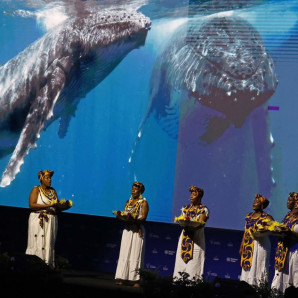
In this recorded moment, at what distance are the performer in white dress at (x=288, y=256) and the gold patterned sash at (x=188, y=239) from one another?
102cm

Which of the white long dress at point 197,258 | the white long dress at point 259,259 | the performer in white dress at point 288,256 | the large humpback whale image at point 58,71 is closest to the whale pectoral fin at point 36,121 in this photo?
the large humpback whale image at point 58,71

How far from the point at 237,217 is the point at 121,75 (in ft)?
8.14

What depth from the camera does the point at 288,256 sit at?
8.88 m

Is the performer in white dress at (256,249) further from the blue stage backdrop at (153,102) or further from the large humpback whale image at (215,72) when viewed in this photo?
the large humpback whale image at (215,72)

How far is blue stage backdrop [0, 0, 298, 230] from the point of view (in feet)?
33.9

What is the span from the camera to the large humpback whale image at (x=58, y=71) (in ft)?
37.2

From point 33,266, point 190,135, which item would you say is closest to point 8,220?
point 190,135

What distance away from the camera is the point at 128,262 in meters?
9.71

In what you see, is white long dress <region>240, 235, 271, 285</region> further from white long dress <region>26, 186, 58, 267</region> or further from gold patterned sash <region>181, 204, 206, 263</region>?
white long dress <region>26, 186, 58, 267</region>

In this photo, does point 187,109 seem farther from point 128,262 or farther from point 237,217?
point 128,262

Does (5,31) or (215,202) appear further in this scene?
(5,31)

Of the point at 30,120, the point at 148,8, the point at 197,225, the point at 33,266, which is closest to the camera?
the point at 33,266

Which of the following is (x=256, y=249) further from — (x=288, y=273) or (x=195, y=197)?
(x=195, y=197)

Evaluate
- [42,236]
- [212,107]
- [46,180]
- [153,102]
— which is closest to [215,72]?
[212,107]
